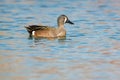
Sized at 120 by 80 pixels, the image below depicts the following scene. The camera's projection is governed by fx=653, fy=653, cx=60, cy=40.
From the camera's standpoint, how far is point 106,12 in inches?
853

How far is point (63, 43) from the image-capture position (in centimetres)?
1555

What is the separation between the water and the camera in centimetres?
1176

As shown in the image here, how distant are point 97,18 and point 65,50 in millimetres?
6080

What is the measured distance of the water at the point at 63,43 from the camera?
1176 centimetres

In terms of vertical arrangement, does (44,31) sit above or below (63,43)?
above

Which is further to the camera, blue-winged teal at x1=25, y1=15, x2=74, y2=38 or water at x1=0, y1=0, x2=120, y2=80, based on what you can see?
blue-winged teal at x1=25, y1=15, x2=74, y2=38

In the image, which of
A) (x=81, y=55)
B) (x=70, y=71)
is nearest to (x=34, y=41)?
(x=81, y=55)

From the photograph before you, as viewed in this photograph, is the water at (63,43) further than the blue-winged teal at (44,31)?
No

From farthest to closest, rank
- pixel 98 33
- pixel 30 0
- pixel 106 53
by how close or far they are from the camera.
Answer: pixel 30 0 < pixel 98 33 < pixel 106 53

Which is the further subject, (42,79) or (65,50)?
(65,50)

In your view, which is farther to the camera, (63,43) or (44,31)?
(44,31)

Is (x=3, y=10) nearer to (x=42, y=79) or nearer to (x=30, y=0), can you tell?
(x=30, y=0)

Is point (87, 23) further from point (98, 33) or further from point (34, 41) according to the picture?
point (34, 41)

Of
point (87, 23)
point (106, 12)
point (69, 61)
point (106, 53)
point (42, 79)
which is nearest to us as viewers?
point (42, 79)
